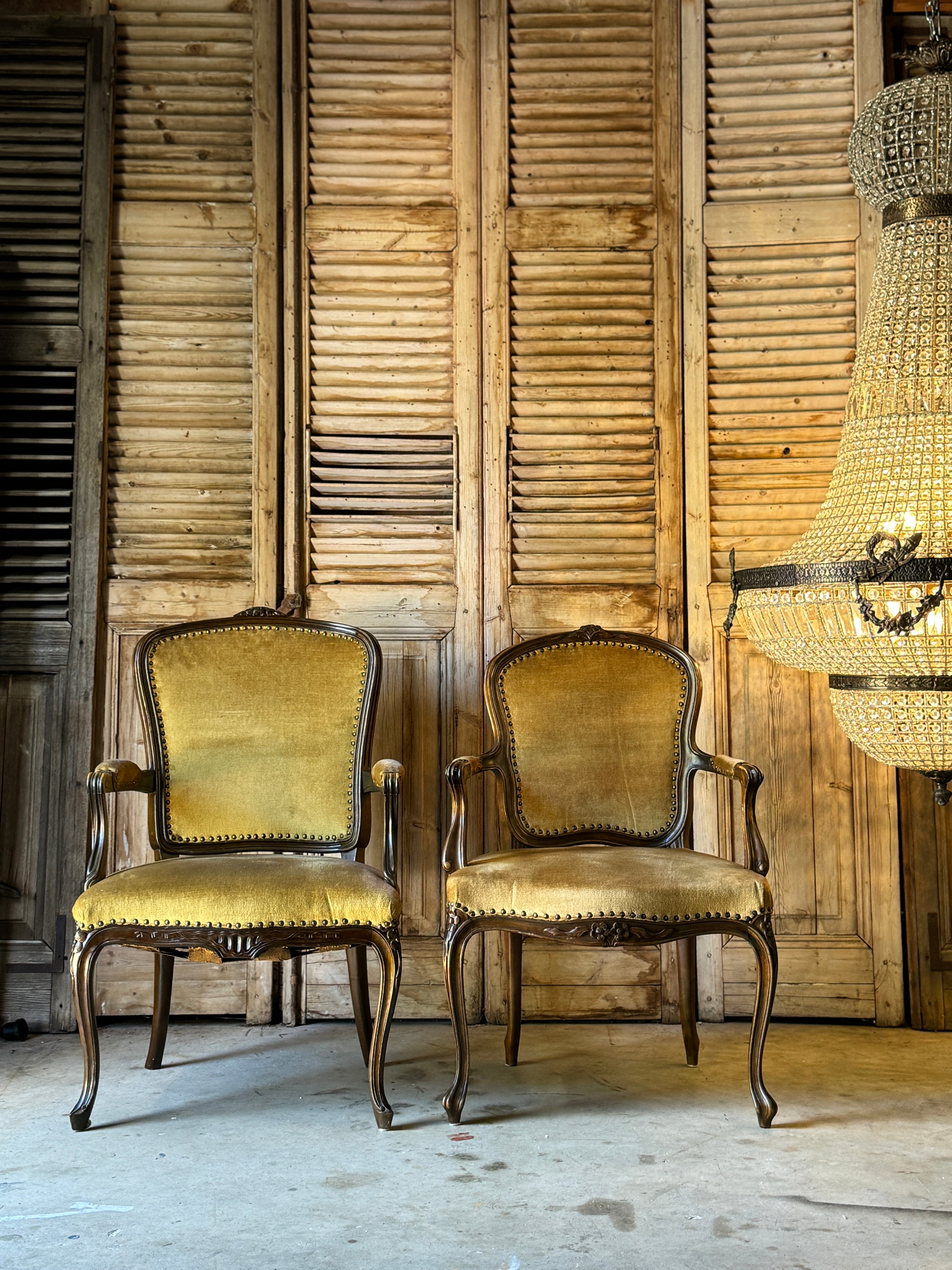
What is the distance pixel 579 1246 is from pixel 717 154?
2727 millimetres

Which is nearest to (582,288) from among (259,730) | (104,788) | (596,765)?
(596,765)

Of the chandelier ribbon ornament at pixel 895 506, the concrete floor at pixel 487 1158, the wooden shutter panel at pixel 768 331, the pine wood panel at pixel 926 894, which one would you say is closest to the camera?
the concrete floor at pixel 487 1158

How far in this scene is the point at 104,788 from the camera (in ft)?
7.50

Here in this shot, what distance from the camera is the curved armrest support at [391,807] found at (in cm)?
232

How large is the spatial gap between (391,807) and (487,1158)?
28.7 inches

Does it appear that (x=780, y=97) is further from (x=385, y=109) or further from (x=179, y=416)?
(x=179, y=416)

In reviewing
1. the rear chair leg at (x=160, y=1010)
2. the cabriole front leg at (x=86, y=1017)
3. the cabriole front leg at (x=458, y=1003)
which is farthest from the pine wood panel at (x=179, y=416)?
the cabriole front leg at (x=458, y=1003)

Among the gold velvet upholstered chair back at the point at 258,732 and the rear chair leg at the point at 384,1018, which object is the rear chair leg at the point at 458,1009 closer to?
the rear chair leg at the point at 384,1018

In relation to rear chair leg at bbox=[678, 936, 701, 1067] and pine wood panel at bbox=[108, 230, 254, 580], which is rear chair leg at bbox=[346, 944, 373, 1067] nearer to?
rear chair leg at bbox=[678, 936, 701, 1067]

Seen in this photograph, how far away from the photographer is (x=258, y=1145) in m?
2.06

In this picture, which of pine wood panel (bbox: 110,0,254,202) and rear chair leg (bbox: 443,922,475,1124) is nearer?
rear chair leg (bbox: 443,922,475,1124)

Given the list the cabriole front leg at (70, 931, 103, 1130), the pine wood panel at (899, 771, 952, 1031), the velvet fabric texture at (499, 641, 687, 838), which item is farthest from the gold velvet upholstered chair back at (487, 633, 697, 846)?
the cabriole front leg at (70, 931, 103, 1130)

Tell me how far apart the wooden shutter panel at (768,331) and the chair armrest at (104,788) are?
1492 mm

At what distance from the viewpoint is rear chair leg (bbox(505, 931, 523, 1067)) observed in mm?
2525
